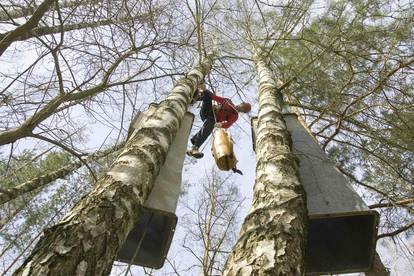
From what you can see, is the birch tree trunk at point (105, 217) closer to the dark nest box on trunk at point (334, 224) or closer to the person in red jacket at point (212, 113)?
the dark nest box on trunk at point (334, 224)

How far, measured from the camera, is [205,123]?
5.16 meters

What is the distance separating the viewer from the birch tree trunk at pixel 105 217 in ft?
5.29

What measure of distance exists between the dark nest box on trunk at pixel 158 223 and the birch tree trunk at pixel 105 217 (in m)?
0.12

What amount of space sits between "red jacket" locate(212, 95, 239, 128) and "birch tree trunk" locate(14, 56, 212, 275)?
7.48 ft

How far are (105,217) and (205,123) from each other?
3.29 metres

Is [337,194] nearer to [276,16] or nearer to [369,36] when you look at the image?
[369,36]

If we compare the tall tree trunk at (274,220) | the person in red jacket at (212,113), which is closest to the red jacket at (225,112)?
the person in red jacket at (212,113)

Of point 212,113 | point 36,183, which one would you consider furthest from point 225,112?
point 36,183

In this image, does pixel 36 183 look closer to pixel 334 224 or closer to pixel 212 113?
pixel 212 113

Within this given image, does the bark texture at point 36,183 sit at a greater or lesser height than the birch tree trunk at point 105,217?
greater

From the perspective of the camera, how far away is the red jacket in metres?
5.31

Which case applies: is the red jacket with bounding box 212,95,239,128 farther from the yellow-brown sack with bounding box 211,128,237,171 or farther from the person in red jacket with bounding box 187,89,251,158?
the yellow-brown sack with bounding box 211,128,237,171

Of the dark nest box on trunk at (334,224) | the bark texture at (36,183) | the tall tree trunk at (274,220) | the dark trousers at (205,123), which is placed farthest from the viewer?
the bark texture at (36,183)

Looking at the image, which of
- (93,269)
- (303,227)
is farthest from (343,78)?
(93,269)
